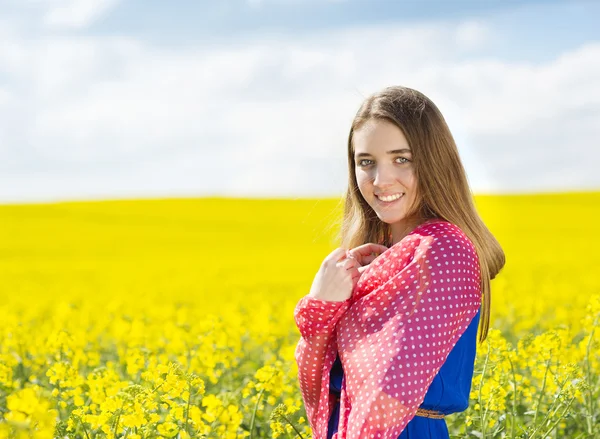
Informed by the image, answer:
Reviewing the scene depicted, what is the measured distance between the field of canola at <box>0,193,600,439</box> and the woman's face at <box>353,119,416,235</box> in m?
0.53

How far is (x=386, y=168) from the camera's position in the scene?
8.79 feet

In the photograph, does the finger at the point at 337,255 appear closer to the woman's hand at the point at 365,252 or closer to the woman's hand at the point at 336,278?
the woman's hand at the point at 336,278

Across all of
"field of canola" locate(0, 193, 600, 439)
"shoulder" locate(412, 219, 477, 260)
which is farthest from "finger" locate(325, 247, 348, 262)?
"field of canola" locate(0, 193, 600, 439)

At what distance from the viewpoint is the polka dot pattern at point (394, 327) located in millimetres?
2379

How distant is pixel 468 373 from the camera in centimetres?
268

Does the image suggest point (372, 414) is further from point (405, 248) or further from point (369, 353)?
point (405, 248)

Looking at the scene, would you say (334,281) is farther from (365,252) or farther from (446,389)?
(446,389)

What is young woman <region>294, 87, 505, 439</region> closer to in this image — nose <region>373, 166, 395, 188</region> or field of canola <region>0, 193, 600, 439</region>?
nose <region>373, 166, 395, 188</region>

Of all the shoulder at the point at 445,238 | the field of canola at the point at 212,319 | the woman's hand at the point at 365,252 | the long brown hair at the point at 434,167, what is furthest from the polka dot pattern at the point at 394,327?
the field of canola at the point at 212,319

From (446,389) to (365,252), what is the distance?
547mm

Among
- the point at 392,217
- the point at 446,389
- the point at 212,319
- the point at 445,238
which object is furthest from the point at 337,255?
the point at 212,319

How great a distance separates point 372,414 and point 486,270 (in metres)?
0.64

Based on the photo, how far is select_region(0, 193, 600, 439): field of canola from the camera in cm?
341

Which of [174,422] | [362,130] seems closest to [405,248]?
[362,130]
